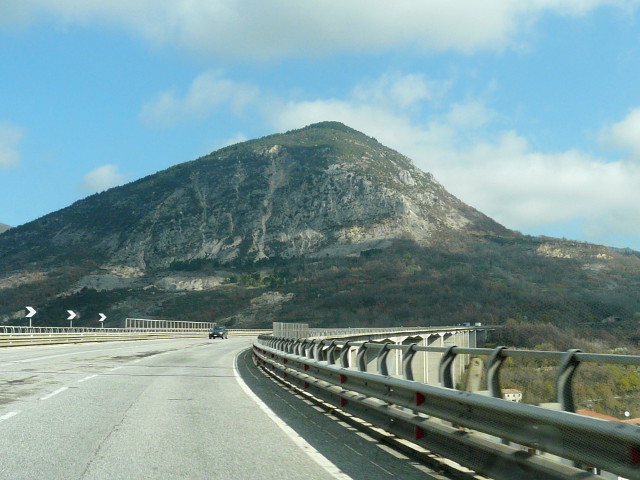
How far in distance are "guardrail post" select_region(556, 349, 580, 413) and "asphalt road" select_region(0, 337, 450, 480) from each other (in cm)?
208

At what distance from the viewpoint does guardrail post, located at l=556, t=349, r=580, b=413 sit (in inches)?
220

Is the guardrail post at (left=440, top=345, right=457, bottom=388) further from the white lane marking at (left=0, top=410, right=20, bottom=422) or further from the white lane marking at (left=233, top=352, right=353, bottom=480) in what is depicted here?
the white lane marking at (left=0, top=410, right=20, bottom=422)

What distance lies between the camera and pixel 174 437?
30.9 feet

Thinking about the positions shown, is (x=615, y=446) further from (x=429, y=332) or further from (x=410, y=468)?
(x=429, y=332)

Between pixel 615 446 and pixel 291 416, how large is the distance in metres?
7.86

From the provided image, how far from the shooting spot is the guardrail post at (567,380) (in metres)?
5.59

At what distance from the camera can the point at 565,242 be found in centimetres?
19838

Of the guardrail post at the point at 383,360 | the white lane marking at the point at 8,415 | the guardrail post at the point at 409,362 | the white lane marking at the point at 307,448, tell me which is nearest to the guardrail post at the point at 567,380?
the white lane marking at the point at 307,448

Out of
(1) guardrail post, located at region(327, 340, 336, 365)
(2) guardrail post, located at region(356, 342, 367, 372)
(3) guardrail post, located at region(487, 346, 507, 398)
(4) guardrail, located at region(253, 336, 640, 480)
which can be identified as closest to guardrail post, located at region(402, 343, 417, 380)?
(4) guardrail, located at region(253, 336, 640, 480)

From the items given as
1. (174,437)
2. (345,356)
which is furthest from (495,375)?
(345,356)

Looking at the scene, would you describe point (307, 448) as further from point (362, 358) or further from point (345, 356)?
point (345, 356)

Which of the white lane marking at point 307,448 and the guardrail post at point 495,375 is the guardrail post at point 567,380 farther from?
the white lane marking at point 307,448

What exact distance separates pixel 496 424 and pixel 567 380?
1082 millimetres

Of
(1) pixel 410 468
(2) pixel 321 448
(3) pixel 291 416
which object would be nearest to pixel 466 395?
(1) pixel 410 468
